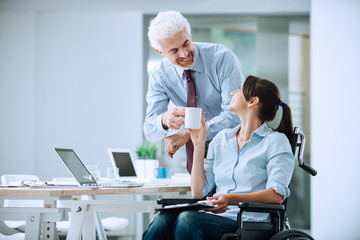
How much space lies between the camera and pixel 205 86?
9.55 ft

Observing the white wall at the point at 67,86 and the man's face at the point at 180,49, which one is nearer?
the man's face at the point at 180,49

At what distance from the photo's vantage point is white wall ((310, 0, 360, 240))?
5230 millimetres

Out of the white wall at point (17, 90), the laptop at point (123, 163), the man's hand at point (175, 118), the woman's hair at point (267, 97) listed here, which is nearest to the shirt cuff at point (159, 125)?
the man's hand at point (175, 118)

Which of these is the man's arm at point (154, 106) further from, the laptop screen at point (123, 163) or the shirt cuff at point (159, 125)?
the laptop screen at point (123, 163)

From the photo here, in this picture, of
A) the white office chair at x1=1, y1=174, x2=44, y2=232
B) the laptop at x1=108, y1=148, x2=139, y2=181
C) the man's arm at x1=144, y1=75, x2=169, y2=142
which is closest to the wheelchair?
the man's arm at x1=144, y1=75, x2=169, y2=142

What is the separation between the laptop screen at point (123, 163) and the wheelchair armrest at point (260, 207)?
6.62ft

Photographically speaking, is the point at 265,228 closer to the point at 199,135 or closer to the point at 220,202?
the point at 220,202

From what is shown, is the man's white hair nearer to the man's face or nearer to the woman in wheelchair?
the man's face

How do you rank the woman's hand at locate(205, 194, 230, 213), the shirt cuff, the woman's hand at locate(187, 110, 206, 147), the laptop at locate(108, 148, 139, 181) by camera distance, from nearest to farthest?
1. the woman's hand at locate(205, 194, 230, 213)
2. the woman's hand at locate(187, 110, 206, 147)
3. the shirt cuff
4. the laptop at locate(108, 148, 139, 181)

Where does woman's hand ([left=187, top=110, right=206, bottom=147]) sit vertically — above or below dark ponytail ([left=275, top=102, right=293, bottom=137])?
below

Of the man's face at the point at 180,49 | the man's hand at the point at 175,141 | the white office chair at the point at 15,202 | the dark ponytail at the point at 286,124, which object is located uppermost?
the man's face at the point at 180,49

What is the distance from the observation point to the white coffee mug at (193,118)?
235 cm

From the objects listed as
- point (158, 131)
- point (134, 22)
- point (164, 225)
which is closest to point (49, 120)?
point (134, 22)

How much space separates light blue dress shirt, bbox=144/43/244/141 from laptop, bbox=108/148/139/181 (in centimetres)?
105
